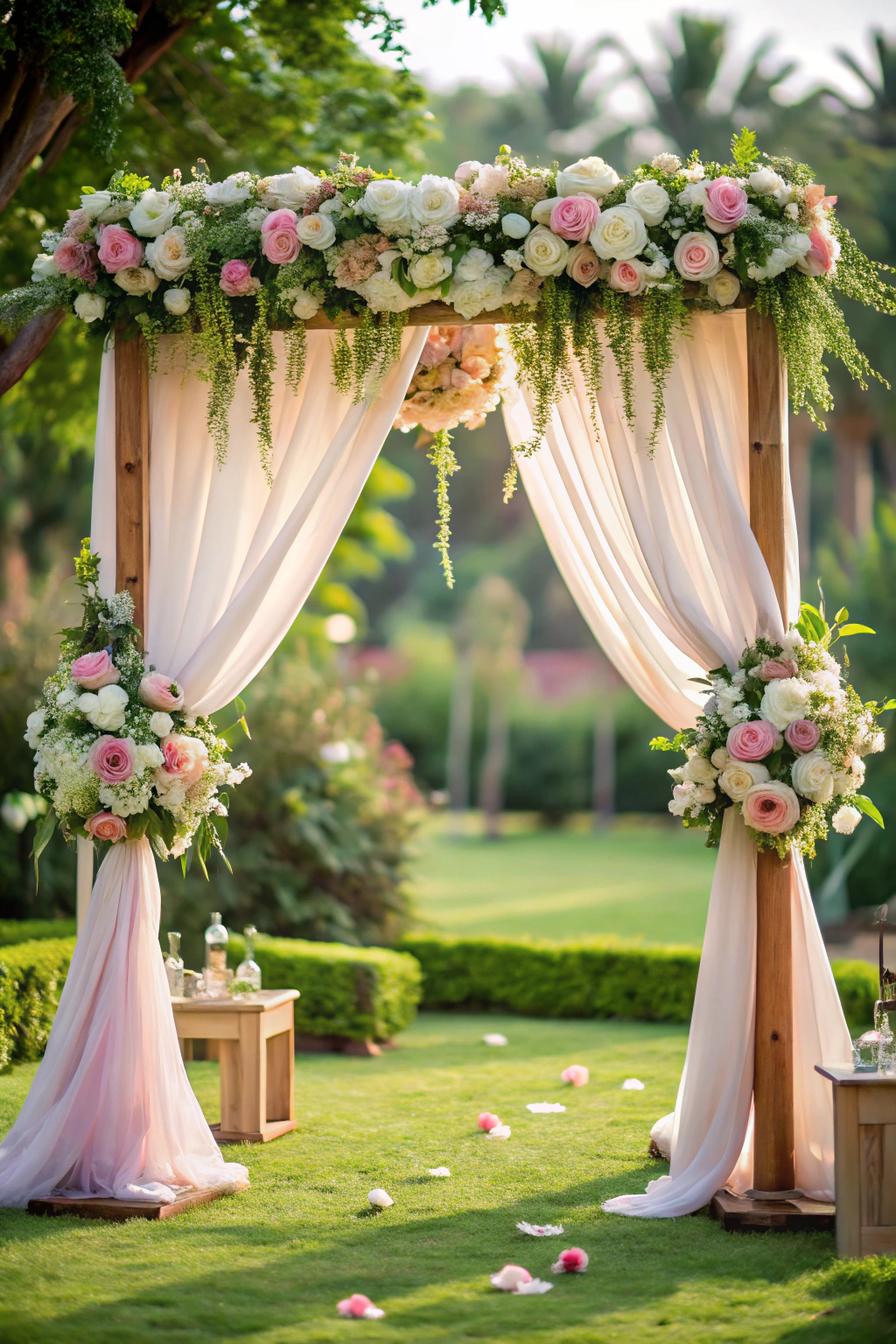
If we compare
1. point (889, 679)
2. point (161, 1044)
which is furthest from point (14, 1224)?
point (889, 679)

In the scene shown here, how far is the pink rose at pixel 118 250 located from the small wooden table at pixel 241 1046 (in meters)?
2.78

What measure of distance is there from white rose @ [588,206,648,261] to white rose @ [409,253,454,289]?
1.69ft

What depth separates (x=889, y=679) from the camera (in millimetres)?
14016

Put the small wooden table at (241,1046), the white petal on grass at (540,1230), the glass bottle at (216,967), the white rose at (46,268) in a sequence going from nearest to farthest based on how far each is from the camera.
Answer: the white petal on grass at (540,1230) < the white rose at (46,268) < the small wooden table at (241,1046) < the glass bottle at (216,967)

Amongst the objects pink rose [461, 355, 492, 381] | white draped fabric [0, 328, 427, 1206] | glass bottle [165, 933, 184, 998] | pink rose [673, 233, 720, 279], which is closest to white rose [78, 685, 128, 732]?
white draped fabric [0, 328, 427, 1206]

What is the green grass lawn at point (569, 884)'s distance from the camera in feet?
46.8

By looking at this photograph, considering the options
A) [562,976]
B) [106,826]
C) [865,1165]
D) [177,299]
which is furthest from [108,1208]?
[562,976]

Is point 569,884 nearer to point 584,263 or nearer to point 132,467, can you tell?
point 132,467

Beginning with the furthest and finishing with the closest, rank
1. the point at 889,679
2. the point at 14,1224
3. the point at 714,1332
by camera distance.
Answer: the point at 889,679
the point at 14,1224
the point at 714,1332

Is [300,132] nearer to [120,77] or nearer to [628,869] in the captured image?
[120,77]

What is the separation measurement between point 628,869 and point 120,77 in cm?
1590

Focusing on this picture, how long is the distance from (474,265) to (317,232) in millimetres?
560

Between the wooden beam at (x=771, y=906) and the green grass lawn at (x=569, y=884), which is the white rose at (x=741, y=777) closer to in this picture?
the wooden beam at (x=771, y=906)

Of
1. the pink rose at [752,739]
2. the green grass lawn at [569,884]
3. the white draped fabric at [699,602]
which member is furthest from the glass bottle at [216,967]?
the green grass lawn at [569,884]
